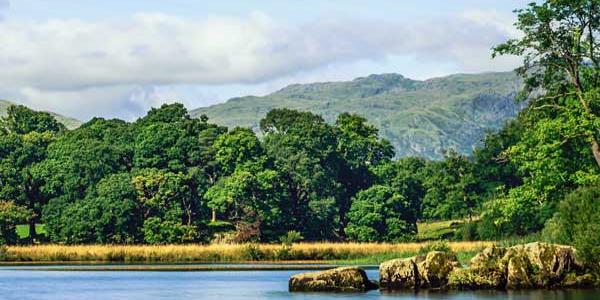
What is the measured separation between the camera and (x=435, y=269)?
50562 millimetres

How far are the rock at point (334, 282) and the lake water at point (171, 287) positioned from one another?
0.98 metres

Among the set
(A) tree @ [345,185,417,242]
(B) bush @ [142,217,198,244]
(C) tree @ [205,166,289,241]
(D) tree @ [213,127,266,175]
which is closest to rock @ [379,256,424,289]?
(B) bush @ [142,217,198,244]

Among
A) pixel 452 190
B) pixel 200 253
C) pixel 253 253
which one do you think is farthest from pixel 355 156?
pixel 200 253

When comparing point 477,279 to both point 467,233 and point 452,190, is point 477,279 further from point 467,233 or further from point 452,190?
point 452,190

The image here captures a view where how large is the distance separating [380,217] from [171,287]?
67.0 m

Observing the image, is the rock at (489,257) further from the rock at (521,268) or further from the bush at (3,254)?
the bush at (3,254)

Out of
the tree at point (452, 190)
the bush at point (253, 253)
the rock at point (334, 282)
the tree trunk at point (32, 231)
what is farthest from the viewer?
the tree at point (452, 190)

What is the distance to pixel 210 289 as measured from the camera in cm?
5375

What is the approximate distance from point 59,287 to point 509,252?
21101 mm

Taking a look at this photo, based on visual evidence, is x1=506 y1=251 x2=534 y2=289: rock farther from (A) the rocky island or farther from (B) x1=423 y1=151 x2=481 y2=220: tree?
(B) x1=423 y1=151 x2=481 y2=220: tree

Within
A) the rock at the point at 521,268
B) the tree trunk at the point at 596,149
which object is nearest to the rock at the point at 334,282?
the rock at the point at 521,268

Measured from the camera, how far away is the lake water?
46.6 m

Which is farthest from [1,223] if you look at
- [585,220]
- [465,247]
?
[585,220]

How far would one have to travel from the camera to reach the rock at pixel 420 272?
165ft
